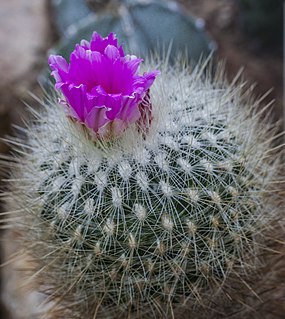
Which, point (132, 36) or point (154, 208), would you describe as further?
point (132, 36)

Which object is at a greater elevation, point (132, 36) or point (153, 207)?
point (132, 36)

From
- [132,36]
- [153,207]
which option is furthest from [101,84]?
[132,36]

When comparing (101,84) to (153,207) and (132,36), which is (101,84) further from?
(132,36)

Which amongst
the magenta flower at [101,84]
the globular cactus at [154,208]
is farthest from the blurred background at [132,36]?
the magenta flower at [101,84]

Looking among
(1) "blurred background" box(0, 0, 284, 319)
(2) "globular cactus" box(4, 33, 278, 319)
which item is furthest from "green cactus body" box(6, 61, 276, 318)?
(1) "blurred background" box(0, 0, 284, 319)

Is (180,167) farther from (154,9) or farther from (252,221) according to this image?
(154,9)

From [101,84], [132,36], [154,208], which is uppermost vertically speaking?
[132,36]

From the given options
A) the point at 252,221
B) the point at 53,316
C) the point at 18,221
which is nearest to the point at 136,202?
the point at 252,221
